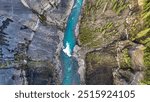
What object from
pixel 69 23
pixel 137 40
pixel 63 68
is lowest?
pixel 63 68

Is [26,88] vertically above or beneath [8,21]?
beneath

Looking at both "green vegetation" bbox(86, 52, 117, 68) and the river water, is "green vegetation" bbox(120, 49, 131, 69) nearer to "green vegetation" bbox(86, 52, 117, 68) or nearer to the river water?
"green vegetation" bbox(86, 52, 117, 68)

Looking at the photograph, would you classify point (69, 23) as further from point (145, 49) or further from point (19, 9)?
point (145, 49)

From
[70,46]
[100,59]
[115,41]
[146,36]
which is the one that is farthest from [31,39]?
[146,36]

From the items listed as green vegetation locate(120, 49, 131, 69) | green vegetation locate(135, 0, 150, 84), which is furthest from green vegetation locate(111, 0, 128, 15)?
green vegetation locate(120, 49, 131, 69)

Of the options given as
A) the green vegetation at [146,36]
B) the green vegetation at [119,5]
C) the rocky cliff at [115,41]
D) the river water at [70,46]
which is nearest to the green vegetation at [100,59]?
the rocky cliff at [115,41]

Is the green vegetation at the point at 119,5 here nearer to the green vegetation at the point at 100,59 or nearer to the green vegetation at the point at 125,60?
the green vegetation at the point at 125,60

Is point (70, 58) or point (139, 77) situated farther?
point (70, 58)

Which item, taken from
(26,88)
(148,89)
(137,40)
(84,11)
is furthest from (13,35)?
(148,89)
